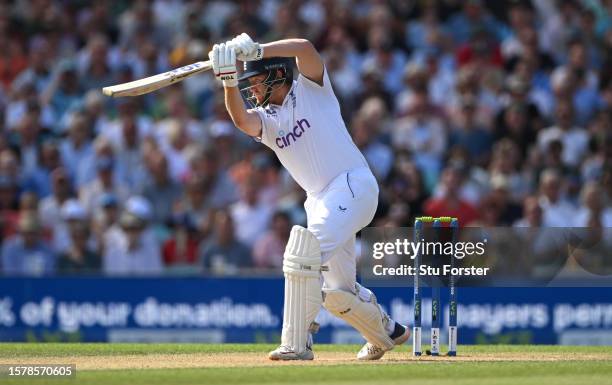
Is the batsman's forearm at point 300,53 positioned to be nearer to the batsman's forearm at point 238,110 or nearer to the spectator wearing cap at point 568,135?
the batsman's forearm at point 238,110

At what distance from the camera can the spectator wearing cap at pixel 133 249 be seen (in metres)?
13.3

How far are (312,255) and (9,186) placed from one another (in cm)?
701

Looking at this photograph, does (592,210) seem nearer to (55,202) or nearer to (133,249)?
(133,249)

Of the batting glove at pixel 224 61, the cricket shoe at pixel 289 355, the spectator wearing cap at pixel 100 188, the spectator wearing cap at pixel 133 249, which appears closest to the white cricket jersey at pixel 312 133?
the batting glove at pixel 224 61

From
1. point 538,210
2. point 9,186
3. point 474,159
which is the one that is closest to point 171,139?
point 9,186

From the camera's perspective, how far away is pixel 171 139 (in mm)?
14945

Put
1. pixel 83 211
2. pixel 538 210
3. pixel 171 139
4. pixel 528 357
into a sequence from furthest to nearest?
pixel 171 139 → pixel 83 211 → pixel 538 210 → pixel 528 357

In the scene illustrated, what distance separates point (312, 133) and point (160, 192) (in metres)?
6.16

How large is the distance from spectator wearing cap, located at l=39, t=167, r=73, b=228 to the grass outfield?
4004mm

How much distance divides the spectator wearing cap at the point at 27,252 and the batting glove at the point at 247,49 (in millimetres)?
5840

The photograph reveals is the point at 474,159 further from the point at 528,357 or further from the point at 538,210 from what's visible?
the point at 528,357

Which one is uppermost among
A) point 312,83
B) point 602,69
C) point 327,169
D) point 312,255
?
point 602,69

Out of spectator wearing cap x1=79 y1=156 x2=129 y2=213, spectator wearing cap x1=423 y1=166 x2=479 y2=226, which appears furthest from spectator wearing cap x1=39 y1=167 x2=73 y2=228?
spectator wearing cap x1=423 y1=166 x2=479 y2=226

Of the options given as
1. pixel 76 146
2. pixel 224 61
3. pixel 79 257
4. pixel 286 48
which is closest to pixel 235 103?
pixel 224 61
